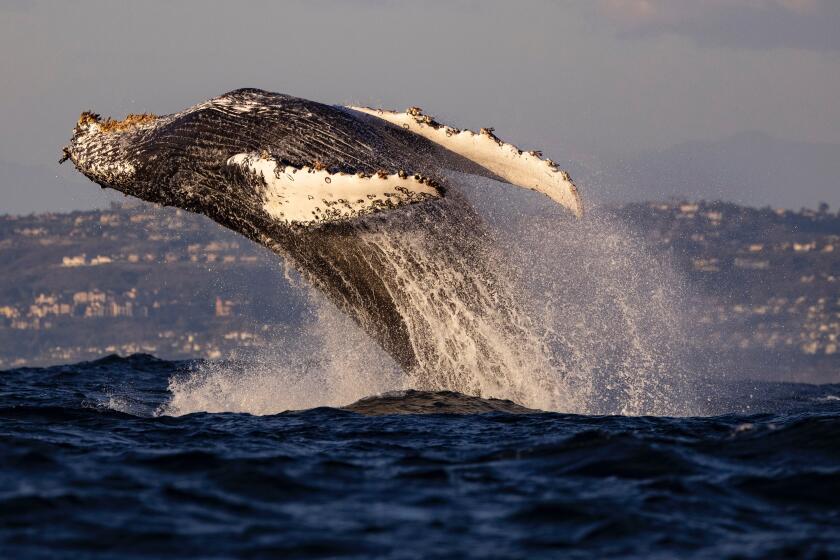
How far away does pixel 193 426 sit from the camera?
11.9 meters

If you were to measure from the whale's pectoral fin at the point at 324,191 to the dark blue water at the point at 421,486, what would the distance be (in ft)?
6.53

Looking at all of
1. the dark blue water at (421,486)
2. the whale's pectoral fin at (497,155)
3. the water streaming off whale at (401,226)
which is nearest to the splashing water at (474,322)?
the water streaming off whale at (401,226)

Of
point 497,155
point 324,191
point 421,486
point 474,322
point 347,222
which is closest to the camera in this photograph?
point 421,486

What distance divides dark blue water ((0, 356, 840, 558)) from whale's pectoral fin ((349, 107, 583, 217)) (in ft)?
7.53

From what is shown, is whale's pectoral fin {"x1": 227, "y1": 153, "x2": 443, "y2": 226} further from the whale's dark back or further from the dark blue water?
the dark blue water

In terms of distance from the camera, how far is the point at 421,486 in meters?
8.78

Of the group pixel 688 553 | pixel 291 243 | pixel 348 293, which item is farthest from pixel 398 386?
pixel 688 553

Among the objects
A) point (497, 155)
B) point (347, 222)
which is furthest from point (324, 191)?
point (497, 155)

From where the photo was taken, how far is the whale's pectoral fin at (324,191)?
1025cm

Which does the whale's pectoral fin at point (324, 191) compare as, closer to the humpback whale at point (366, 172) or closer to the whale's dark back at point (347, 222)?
the humpback whale at point (366, 172)

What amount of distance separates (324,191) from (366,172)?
1.12 m

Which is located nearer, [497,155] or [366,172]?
[366,172]

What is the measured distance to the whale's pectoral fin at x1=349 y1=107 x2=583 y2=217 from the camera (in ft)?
41.4

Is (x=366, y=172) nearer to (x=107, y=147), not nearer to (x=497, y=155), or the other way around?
(x=497, y=155)
